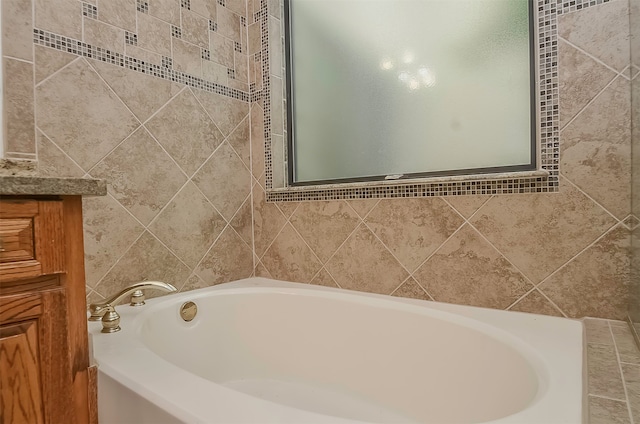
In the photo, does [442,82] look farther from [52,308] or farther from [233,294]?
[52,308]

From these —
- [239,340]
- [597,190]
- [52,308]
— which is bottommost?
[239,340]

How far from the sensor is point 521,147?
1.21 m

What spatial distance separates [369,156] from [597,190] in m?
0.79

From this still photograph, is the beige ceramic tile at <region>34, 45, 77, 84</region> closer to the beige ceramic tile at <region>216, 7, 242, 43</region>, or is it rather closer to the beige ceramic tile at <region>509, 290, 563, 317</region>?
the beige ceramic tile at <region>216, 7, 242, 43</region>

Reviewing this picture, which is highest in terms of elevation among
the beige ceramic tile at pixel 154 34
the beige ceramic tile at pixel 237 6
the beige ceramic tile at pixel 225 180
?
the beige ceramic tile at pixel 237 6

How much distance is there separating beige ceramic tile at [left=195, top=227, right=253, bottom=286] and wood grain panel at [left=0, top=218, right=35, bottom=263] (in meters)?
1.03

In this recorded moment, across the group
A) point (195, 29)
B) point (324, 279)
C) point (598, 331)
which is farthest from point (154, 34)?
point (598, 331)

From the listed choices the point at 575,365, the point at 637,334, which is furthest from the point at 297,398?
the point at 637,334

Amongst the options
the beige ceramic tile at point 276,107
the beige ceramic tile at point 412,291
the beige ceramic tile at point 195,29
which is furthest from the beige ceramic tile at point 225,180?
the beige ceramic tile at point 412,291

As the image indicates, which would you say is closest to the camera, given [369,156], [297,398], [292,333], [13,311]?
[13,311]

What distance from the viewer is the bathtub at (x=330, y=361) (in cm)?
66

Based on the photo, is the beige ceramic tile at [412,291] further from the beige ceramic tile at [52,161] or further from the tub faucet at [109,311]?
the beige ceramic tile at [52,161]

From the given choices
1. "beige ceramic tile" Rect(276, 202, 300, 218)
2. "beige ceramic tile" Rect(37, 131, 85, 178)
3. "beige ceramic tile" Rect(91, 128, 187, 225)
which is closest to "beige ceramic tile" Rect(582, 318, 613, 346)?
Result: "beige ceramic tile" Rect(276, 202, 300, 218)

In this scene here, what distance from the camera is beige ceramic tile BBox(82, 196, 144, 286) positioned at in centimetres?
125
